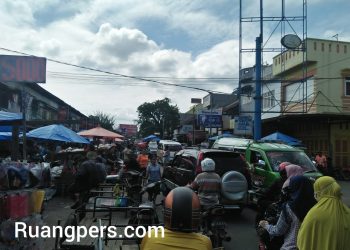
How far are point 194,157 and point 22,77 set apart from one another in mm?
5421

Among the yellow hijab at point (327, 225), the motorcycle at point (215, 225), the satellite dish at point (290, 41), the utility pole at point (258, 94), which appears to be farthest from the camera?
the utility pole at point (258, 94)

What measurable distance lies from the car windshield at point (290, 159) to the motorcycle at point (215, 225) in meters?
6.62

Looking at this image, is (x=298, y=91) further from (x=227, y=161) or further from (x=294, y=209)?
(x=294, y=209)

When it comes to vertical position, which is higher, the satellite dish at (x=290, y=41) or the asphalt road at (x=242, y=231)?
the satellite dish at (x=290, y=41)

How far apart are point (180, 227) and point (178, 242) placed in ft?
0.36

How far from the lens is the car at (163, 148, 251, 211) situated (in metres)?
10.7

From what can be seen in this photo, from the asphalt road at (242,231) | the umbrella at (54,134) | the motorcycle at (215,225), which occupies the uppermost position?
the umbrella at (54,134)

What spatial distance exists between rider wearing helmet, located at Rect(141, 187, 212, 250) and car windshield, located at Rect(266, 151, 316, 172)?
10.7m

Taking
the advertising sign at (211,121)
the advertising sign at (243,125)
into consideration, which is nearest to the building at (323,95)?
the advertising sign at (243,125)

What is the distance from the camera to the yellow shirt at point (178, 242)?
3098mm

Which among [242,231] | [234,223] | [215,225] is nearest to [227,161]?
[234,223]

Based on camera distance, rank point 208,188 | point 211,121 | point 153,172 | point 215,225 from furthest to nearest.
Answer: point 211,121 < point 153,172 < point 208,188 < point 215,225

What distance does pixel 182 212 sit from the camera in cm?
318

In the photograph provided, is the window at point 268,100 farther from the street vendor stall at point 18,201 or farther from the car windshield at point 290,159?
the street vendor stall at point 18,201
